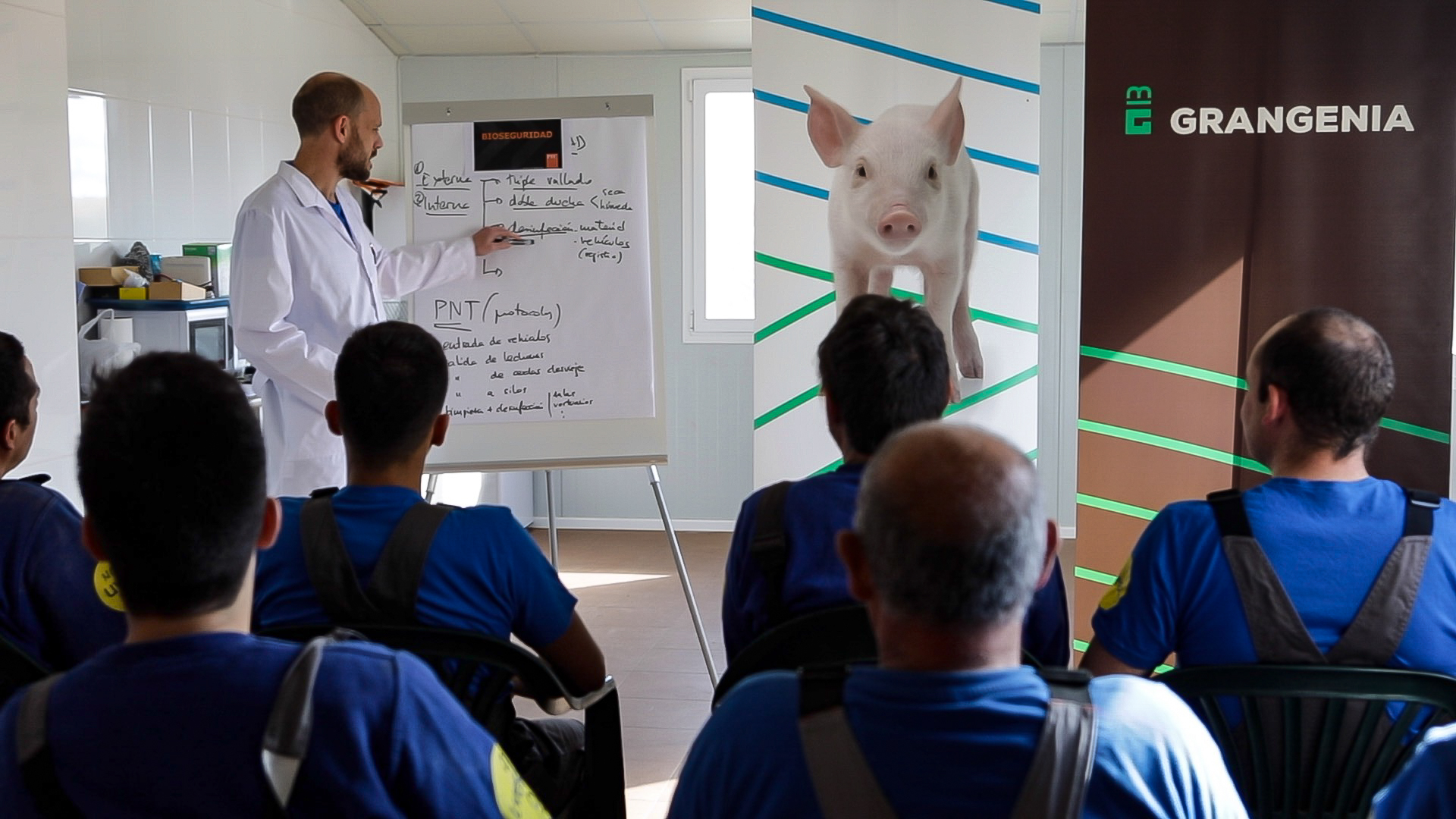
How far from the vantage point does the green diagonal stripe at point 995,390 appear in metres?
3.61

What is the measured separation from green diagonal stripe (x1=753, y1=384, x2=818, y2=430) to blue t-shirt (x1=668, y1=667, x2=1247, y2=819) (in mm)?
2654

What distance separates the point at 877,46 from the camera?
3584 millimetres

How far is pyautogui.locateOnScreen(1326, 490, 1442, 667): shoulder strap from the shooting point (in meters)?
1.58

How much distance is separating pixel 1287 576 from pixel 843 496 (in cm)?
58

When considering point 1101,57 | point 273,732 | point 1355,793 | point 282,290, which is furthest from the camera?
point 1101,57

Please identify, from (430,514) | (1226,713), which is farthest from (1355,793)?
(430,514)

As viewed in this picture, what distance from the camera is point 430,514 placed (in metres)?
1.68

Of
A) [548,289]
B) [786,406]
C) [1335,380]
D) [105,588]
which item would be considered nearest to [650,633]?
[786,406]

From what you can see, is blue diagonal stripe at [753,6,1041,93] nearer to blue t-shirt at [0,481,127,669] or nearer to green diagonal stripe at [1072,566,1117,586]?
green diagonal stripe at [1072,566,1117,586]

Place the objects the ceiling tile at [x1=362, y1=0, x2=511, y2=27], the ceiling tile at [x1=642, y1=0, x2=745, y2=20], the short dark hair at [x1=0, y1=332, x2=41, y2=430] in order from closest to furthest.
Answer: the short dark hair at [x1=0, y1=332, x2=41, y2=430], the ceiling tile at [x1=642, y1=0, x2=745, y2=20], the ceiling tile at [x1=362, y1=0, x2=511, y2=27]

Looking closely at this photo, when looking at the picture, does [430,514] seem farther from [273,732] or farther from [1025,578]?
[1025,578]

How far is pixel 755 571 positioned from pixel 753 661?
19 centimetres

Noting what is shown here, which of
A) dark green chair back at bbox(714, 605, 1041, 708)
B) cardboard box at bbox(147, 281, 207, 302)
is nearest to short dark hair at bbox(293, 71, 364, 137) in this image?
cardboard box at bbox(147, 281, 207, 302)

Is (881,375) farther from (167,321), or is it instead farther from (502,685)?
(167,321)
